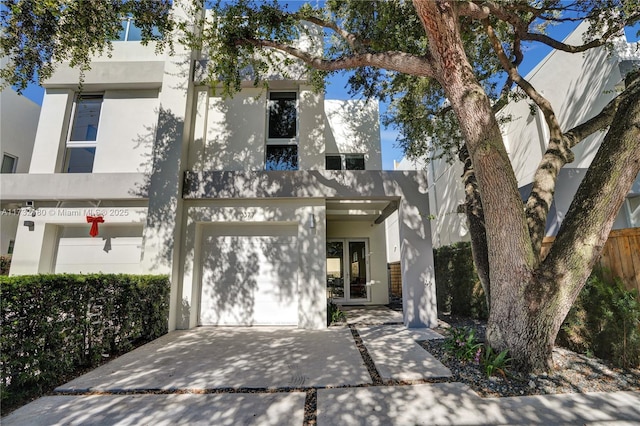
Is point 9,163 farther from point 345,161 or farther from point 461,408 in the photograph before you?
point 461,408

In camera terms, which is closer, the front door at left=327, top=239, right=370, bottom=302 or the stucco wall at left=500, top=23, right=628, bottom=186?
the stucco wall at left=500, top=23, right=628, bottom=186

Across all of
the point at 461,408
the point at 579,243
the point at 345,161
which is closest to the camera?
the point at 461,408

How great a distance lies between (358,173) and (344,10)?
155 inches

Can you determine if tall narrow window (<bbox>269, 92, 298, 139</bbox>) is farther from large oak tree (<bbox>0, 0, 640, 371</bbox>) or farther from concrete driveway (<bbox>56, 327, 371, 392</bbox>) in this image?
concrete driveway (<bbox>56, 327, 371, 392</bbox>)

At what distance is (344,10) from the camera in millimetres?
7293

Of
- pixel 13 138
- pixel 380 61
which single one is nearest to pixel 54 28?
pixel 380 61

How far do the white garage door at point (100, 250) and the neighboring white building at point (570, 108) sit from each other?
28.7 ft

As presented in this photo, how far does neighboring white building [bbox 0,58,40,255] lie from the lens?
10.4 meters

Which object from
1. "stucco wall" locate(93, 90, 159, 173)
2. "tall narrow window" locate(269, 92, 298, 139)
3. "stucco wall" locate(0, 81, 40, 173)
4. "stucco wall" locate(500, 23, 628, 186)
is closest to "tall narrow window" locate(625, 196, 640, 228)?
"stucco wall" locate(500, 23, 628, 186)

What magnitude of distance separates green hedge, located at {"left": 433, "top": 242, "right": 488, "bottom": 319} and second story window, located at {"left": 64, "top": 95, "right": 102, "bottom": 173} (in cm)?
1115

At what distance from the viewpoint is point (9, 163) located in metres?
11.2

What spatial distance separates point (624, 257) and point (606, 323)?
1.03 metres

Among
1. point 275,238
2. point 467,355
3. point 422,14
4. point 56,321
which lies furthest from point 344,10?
point 56,321

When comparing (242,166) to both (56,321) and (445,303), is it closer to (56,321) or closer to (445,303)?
(56,321)
